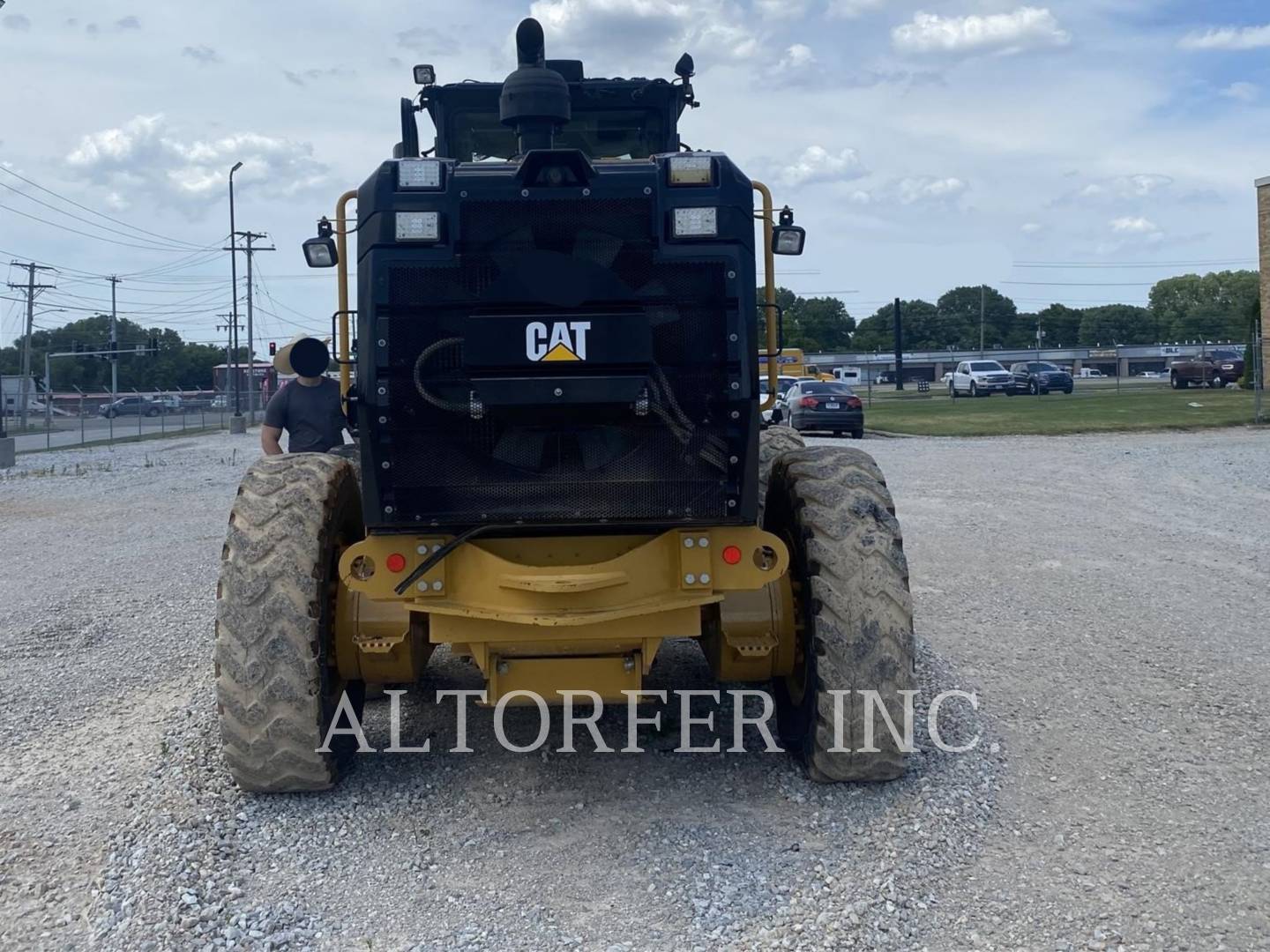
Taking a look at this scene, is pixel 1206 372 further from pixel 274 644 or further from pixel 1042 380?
pixel 274 644

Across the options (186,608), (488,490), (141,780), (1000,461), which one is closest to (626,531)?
(488,490)

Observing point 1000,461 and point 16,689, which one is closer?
point 16,689

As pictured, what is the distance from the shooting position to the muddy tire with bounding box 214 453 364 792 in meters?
4.99

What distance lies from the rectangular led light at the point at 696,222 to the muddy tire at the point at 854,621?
1211 millimetres

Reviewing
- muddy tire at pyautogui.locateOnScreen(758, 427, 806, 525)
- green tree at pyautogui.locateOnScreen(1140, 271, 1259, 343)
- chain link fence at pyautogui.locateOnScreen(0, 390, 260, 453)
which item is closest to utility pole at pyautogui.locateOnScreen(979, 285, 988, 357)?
green tree at pyautogui.locateOnScreen(1140, 271, 1259, 343)

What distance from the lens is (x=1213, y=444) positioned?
2420 centimetres

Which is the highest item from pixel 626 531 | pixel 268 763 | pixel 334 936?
pixel 626 531

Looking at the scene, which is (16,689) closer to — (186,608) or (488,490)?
(186,608)

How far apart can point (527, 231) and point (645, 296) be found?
1.73ft

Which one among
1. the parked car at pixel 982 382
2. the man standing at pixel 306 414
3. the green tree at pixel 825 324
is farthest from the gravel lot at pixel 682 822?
the green tree at pixel 825 324

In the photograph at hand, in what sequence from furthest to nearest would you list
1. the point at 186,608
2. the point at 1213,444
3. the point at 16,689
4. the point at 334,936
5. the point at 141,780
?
the point at 1213,444, the point at 186,608, the point at 16,689, the point at 141,780, the point at 334,936

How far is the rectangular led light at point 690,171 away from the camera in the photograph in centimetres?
488

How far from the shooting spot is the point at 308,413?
833 cm

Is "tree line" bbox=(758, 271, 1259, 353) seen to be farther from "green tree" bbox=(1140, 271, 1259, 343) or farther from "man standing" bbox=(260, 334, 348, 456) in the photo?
"man standing" bbox=(260, 334, 348, 456)
